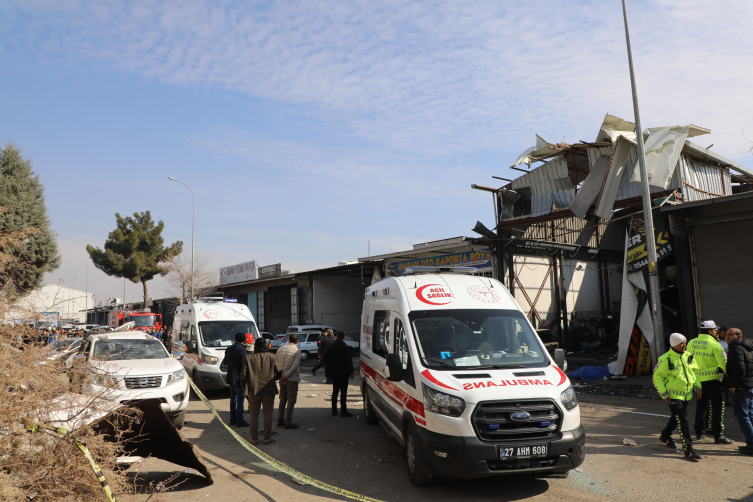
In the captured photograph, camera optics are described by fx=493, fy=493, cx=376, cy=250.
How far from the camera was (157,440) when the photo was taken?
5.59m

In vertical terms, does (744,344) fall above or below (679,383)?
above

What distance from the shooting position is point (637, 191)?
15273 mm

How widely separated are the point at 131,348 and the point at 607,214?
13627 mm

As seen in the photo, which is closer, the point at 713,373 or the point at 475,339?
the point at 475,339

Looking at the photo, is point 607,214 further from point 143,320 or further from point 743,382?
point 143,320

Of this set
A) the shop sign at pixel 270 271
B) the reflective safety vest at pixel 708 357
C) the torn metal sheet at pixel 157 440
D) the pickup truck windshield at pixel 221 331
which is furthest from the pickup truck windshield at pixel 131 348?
the shop sign at pixel 270 271

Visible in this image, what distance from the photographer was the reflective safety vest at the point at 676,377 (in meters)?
6.60

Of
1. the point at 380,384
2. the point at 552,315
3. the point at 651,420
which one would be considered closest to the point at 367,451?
the point at 380,384

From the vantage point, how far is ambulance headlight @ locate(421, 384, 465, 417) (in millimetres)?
5148

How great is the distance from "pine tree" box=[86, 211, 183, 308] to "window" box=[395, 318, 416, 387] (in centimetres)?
4569

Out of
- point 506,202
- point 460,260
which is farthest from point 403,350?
point 460,260

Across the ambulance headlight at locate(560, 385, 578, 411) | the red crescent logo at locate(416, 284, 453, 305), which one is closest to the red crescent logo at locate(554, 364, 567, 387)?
the ambulance headlight at locate(560, 385, 578, 411)

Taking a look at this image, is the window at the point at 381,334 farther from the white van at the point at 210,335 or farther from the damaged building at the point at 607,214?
the damaged building at the point at 607,214

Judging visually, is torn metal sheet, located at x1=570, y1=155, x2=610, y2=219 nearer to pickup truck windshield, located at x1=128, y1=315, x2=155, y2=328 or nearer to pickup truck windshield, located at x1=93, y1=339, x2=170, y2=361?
pickup truck windshield, located at x1=93, y1=339, x2=170, y2=361
